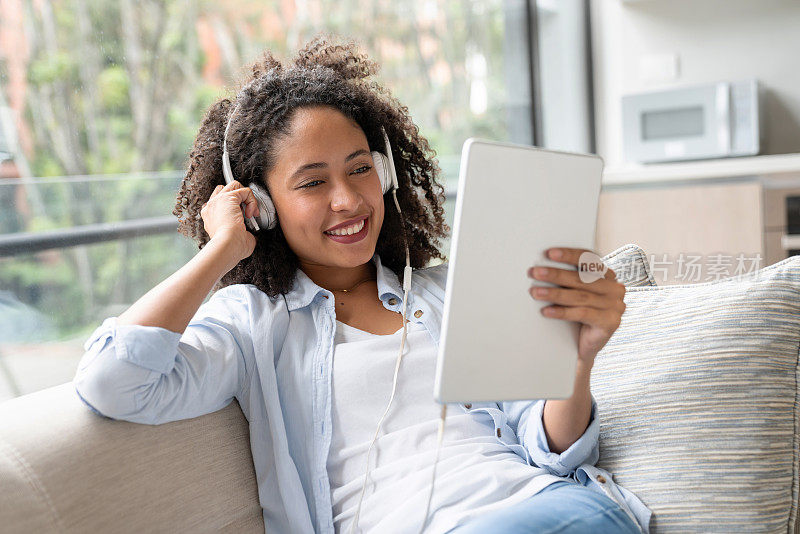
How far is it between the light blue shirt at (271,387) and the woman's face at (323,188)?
0.28 feet

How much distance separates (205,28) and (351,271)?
2176 mm

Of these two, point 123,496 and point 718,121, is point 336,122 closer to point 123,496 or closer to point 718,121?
point 123,496

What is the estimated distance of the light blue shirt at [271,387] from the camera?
1057mm

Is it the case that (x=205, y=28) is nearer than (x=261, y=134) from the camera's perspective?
No

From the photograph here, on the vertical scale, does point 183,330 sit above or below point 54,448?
above

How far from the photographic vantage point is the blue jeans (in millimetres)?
1005

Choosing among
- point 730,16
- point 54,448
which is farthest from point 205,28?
point 54,448

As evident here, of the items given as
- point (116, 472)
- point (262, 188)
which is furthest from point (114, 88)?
point (116, 472)

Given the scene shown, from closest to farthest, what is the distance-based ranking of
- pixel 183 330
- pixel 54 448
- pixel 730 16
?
pixel 54 448
pixel 183 330
pixel 730 16

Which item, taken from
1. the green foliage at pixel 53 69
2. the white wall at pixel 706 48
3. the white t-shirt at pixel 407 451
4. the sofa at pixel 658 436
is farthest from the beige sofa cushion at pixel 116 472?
the white wall at pixel 706 48

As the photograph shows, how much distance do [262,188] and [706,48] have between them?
9.69 feet

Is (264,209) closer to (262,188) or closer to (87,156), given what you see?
(262,188)

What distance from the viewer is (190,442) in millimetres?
1153

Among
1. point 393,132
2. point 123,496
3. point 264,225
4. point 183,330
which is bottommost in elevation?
point 123,496
